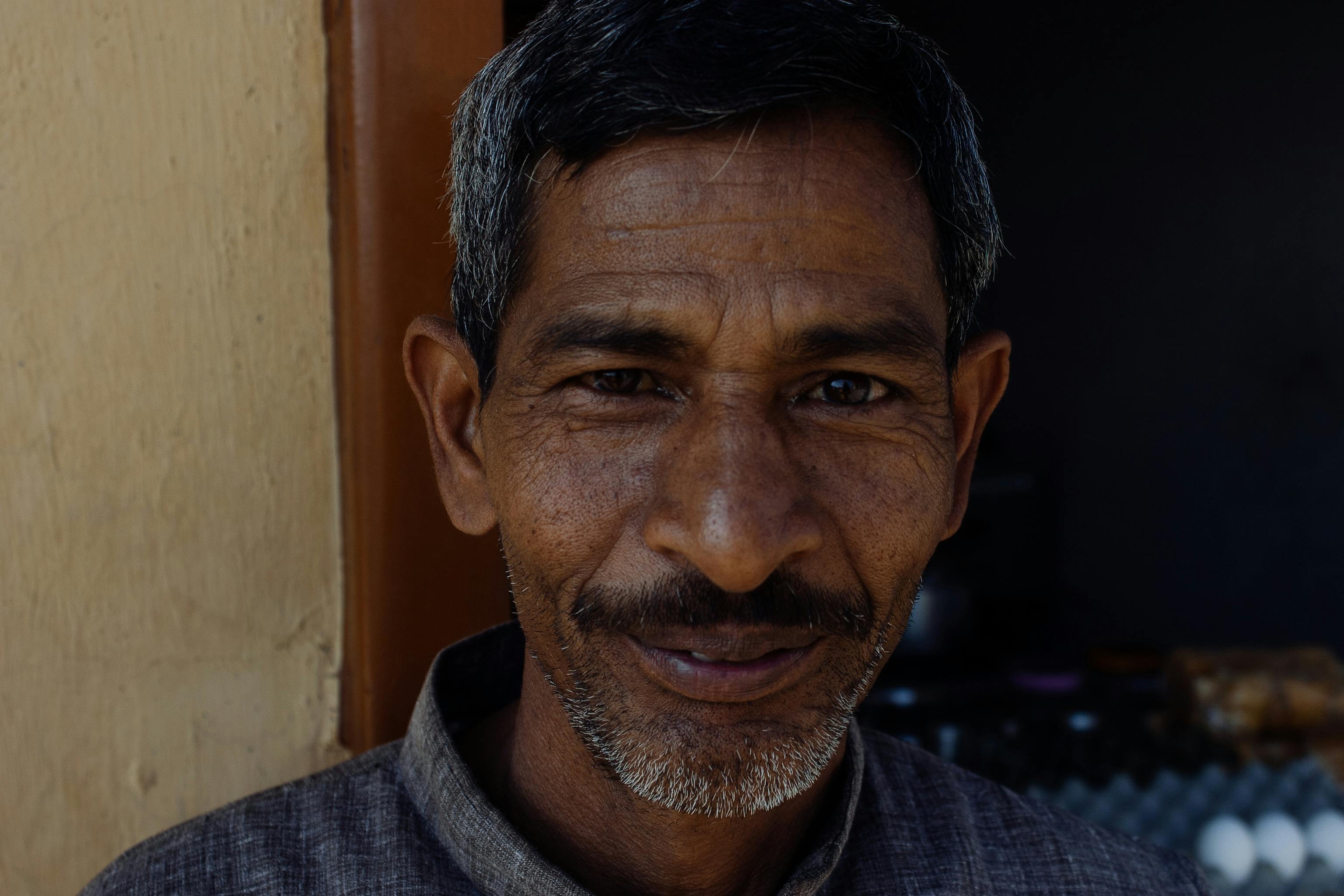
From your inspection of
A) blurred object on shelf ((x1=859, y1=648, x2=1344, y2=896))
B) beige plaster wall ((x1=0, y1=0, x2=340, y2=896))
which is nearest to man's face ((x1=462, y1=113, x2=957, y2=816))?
beige plaster wall ((x1=0, y1=0, x2=340, y2=896))

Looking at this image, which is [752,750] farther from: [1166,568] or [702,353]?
[1166,568]

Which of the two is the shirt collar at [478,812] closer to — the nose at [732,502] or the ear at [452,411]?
the ear at [452,411]

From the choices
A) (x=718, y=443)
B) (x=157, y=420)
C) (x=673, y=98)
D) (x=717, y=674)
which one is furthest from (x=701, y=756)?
(x=157, y=420)

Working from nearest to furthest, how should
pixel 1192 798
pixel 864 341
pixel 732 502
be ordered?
pixel 732 502 < pixel 864 341 < pixel 1192 798

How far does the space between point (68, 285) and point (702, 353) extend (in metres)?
0.94

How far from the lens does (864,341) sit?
1247 millimetres

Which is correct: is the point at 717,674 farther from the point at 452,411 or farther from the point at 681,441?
the point at 452,411

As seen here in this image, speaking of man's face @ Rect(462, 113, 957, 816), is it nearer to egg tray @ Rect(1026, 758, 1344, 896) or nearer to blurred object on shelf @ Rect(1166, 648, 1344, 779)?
egg tray @ Rect(1026, 758, 1344, 896)

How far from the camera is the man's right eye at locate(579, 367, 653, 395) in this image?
1276 millimetres

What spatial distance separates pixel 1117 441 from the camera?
17.5 feet

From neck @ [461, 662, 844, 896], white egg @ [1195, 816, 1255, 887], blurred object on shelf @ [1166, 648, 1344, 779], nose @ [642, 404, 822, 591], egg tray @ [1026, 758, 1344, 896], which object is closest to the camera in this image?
nose @ [642, 404, 822, 591]

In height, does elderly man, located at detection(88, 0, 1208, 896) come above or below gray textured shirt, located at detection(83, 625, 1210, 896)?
above

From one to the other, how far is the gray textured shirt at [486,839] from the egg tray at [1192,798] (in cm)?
112

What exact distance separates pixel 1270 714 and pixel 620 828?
88.6 inches
